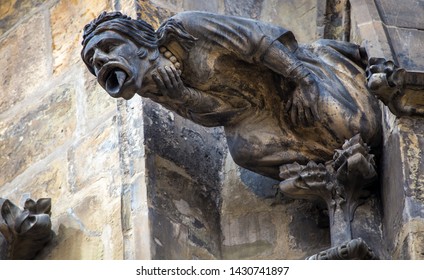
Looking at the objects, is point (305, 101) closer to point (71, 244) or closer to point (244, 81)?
point (244, 81)

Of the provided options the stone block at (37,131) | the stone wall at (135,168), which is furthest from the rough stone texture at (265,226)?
the stone block at (37,131)

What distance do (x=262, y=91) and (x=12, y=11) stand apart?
1427 millimetres

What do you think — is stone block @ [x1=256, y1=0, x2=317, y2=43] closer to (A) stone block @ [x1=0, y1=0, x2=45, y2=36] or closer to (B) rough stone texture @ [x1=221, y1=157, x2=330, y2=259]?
(B) rough stone texture @ [x1=221, y1=157, x2=330, y2=259]

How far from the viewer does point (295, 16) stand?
7.38 metres

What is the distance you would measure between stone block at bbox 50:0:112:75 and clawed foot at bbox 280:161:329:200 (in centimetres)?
106

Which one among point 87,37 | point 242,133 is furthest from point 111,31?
point 242,133

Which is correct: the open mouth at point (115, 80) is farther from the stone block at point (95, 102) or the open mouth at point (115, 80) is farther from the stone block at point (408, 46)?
the stone block at point (408, 46)

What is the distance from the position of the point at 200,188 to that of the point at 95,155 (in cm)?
35

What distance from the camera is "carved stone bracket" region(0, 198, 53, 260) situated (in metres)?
6.69

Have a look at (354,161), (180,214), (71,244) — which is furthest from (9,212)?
(354,161)

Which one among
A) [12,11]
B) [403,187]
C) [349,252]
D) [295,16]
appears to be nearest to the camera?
[349,252]

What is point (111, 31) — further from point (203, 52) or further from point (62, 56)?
point (62, 56)

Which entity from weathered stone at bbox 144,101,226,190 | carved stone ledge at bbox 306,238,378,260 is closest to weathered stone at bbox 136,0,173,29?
weathered stone at bbox 144,101,226,190

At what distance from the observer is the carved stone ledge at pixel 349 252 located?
6125 millimetres
